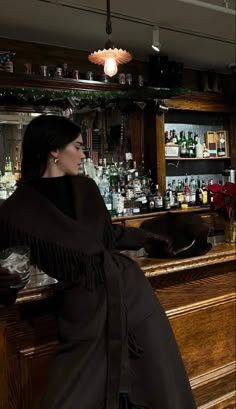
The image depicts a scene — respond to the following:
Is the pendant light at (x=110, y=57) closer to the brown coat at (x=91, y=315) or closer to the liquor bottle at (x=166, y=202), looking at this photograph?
the brown coat at (x=91, y=315)

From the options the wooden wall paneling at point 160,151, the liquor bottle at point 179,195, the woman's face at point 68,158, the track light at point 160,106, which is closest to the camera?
the woman's face at point 68,158

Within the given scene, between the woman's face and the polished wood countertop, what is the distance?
15.5 inches

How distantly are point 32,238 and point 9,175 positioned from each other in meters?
2.69

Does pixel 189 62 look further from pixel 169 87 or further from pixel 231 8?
pixel 231 8

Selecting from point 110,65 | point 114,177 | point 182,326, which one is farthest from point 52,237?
point 114,177

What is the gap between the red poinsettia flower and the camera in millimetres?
2100

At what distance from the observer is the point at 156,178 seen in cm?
460

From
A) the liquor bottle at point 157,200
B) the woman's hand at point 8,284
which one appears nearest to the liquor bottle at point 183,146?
→ the liquor bottle at point 157,200

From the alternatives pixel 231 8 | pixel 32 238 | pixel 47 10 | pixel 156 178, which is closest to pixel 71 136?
pixel 32 238

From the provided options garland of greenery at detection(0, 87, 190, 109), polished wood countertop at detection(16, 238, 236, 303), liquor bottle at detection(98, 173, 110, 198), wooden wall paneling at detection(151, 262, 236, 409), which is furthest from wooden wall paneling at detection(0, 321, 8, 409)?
liquor bottle at detection(98, 173, 110, 198)

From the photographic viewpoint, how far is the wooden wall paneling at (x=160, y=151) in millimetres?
4520

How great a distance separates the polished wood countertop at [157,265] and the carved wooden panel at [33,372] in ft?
0.75

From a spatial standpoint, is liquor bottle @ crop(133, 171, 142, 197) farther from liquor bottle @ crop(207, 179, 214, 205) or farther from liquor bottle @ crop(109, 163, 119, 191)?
liquor bottle @ crop(207, 179, 214, 205)

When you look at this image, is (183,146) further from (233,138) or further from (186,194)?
(233,138)
